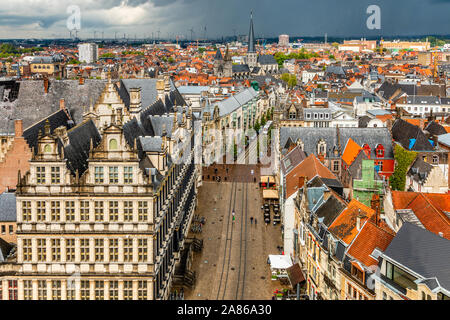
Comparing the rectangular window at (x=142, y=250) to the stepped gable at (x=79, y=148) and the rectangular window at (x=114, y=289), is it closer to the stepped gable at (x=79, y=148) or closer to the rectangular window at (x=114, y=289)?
the rectangular window at (x=114, y=289)

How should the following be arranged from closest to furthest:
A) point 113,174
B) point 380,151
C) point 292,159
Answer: point 113,174
point 292,159
point 380,151

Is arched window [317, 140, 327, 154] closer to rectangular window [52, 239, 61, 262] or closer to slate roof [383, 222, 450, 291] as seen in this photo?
slate roof [383, 222, 450, 291]

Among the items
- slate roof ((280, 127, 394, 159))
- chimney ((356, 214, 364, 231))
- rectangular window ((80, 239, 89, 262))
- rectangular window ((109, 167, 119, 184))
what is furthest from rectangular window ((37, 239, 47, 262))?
slate roof ((280, 127, 394, 159))

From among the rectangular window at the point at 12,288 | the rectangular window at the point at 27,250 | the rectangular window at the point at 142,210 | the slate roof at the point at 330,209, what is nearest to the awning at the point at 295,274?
the slate roof at the point at 330,209

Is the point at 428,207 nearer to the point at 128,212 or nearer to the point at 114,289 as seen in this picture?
the point at 128,212

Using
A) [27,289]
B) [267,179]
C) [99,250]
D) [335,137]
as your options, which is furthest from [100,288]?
[335,137]
